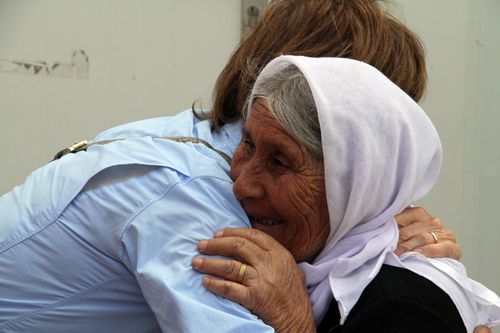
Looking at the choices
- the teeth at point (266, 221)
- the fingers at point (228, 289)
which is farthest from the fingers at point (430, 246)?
the fingers at point (228, 289)

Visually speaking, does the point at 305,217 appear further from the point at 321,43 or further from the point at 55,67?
the point at 55,67

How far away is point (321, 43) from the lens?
3.47ft

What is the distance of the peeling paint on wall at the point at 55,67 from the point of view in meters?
1.87

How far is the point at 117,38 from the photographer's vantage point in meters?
2.01

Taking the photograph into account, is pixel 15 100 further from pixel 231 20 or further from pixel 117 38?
pixel 231 20

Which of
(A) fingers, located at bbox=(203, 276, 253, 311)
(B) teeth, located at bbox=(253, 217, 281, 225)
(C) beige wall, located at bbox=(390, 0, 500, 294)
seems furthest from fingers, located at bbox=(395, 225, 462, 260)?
(C) beige wall, located at bbox=(390, 0, 500, 294)

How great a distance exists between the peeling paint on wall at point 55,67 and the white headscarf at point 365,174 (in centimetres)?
122

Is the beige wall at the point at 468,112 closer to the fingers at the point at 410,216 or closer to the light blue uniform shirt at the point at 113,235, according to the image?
the fingers at the point at 410,216

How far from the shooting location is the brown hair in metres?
1.05

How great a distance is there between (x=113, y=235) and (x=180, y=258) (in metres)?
0.11

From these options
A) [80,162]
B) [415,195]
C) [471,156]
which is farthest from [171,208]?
[471,156]

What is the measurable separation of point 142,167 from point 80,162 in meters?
0.12

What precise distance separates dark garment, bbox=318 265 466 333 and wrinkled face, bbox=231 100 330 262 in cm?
12

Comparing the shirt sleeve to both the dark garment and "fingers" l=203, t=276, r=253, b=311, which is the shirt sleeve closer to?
"fingers" l=203, t=276, r=253, b=311
